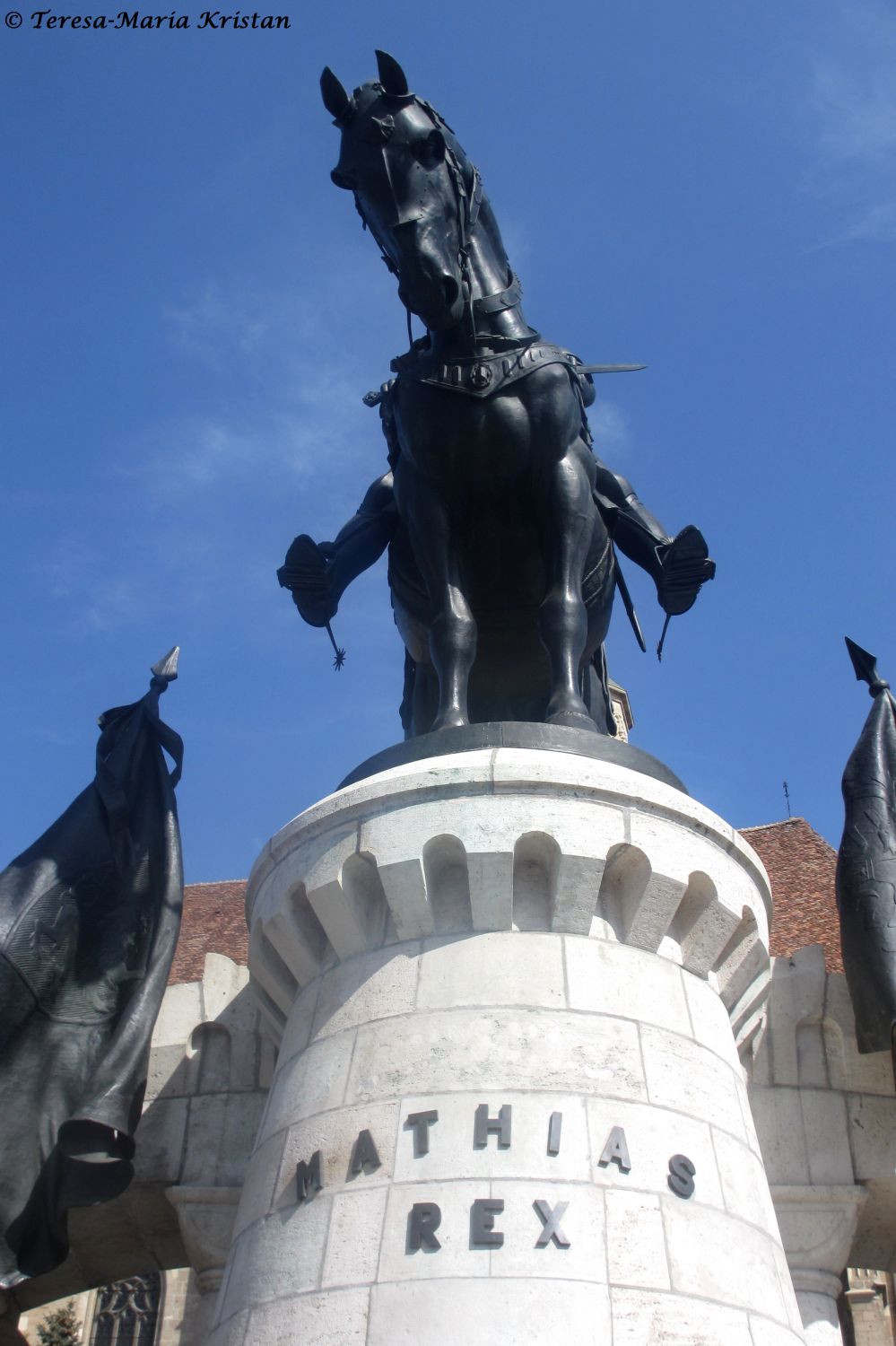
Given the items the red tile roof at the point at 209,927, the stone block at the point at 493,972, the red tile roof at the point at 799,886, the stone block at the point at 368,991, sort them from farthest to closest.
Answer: the red tile roof at the point at 209,927, the red tile roof at the point at 799,886, the stone block at the point at 368,991, the stone block at the point at 493,972

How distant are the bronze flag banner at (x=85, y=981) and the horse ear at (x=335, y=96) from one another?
11.1 ft

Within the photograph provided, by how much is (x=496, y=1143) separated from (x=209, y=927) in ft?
57.8

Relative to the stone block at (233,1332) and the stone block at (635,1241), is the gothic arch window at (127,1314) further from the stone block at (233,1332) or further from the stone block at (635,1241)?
the stone block at (635,1241)

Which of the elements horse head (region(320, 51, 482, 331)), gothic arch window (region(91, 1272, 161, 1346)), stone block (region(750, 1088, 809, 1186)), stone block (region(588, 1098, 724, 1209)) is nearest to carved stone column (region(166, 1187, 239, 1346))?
stone block (region(588, 1098, 724, 1209))

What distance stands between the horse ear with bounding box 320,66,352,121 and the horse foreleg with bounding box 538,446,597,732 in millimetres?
2159

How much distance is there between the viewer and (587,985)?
5648 mm

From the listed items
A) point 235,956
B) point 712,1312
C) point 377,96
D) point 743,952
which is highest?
point 235,956

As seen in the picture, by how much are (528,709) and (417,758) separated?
5.68 feet

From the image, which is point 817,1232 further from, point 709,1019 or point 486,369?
point 486,369

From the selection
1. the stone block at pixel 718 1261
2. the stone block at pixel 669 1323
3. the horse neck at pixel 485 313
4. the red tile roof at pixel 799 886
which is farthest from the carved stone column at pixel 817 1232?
the red tile roof at pixel 799 886

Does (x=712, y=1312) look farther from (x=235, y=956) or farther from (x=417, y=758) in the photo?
(x=235, y=956)

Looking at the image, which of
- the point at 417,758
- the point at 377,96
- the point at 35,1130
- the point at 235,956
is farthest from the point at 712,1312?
the point at 235,956

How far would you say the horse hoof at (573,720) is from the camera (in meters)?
6.83

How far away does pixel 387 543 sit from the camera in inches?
338
